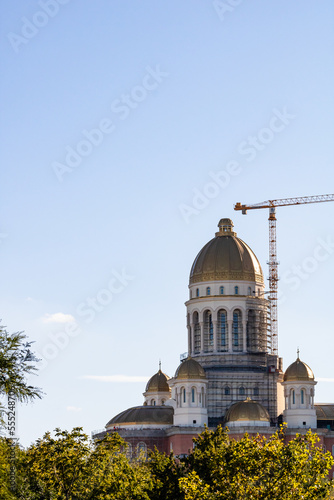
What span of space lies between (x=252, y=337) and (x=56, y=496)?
56770 millimetres

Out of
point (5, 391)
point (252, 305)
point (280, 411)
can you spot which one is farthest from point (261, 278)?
point (5, 391)

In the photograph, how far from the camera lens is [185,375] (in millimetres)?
105062

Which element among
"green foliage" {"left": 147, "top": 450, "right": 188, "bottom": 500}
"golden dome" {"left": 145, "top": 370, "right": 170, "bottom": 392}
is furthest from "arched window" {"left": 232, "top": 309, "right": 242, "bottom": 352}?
"green foliage" {"left": 147, "top": 450, "right": 188, "bottom": 500}

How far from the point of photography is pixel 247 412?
10131 centimetres

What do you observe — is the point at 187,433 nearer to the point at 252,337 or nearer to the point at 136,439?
the point at 136,439

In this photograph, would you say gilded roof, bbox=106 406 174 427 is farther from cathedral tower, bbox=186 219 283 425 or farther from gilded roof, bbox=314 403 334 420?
gilded roof, bbox=314 403 334 420

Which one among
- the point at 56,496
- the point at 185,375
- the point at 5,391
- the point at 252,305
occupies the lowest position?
the point at 56,496

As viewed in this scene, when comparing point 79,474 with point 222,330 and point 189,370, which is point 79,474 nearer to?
point 189,370

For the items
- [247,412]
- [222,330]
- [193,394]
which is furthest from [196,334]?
[247,412]

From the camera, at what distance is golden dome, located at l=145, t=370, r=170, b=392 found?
11725 cm

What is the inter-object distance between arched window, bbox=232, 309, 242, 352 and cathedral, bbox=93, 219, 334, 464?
103 millimetres

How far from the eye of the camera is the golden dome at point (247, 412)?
101062 millimetres

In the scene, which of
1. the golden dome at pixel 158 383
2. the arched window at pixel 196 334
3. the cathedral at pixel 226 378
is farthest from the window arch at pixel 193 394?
the golden dome at pixel 158 383

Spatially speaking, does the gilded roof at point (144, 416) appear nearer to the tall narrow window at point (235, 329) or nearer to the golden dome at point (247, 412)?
the golden dome at point (247, 412)
